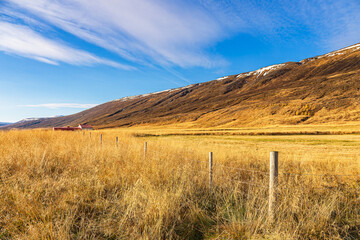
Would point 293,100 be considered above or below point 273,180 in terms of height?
above

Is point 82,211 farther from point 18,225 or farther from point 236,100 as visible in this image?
point 236,100

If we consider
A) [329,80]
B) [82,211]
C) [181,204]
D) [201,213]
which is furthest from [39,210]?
[329,80]

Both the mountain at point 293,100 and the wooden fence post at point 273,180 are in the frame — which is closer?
the wooden fence post at point 273,180

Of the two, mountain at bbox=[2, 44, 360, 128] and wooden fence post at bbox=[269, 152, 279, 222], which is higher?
mountain at bbox=[2, 44, 360, 128]

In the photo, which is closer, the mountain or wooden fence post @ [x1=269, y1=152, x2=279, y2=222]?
wooden fence post @ [x1=269, y1=152, x2=279, y2=222]

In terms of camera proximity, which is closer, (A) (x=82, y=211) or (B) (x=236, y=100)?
(A) (x=82, y=211)

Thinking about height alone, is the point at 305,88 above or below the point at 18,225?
above

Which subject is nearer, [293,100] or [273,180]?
[273,180]

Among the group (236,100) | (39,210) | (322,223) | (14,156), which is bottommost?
(322,223)

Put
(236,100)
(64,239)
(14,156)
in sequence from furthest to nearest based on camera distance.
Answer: (236,100)
(14,156)
(64,239)

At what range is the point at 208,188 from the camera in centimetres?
498

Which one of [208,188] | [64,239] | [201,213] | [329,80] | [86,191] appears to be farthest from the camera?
[329,80]

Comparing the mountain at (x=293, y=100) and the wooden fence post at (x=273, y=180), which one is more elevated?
the mountain at (x=293, y=100)

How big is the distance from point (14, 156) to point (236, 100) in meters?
102
